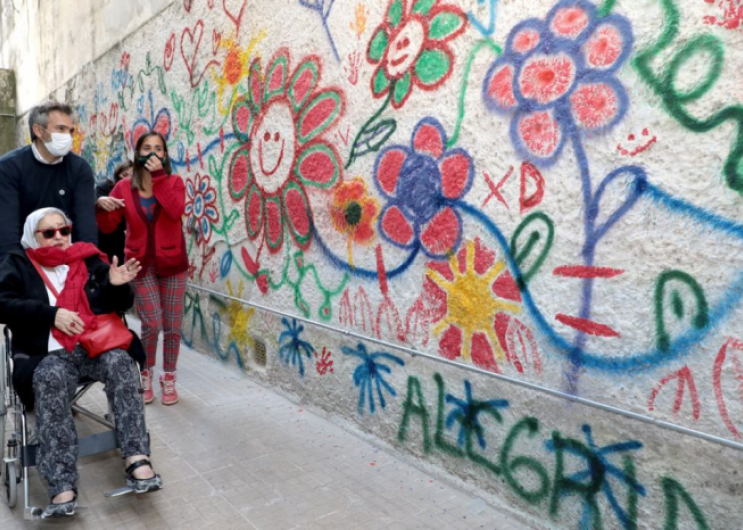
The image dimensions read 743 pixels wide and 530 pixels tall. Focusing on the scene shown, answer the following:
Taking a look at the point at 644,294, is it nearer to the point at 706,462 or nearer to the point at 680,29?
the point at 706,462

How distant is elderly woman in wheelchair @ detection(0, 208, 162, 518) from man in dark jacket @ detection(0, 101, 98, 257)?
1.16 feet

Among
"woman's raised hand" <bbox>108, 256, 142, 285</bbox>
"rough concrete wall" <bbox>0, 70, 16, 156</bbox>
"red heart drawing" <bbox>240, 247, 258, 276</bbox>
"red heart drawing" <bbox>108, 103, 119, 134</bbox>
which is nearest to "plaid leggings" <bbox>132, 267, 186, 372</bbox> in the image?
"red heart drawing" <bbox>240, 247, 258, 276</bbox>

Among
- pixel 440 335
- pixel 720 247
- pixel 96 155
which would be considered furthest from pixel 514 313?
pixel 96 155

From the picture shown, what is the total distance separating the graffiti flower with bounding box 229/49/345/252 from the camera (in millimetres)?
3857

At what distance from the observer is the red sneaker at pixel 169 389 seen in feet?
13.5

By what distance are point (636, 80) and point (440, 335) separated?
152cm

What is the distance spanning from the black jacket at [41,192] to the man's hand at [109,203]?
0.67ft

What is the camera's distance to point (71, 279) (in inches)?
118

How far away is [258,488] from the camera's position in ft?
9.77

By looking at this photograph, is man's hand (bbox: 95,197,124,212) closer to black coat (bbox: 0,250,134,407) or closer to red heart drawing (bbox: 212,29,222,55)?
black coat (bbox: 0,250,134,407)

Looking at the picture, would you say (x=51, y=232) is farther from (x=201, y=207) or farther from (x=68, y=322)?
(x=201, y=207)

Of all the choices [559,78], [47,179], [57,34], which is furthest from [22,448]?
[57,34]

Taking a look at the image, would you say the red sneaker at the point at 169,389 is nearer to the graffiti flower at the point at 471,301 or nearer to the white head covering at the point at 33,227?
the white head covering at the point at 33,227

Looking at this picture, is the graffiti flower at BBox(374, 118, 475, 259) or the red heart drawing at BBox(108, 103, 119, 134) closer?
the graffiti flower at BBox(374, 118, 475, 259)
